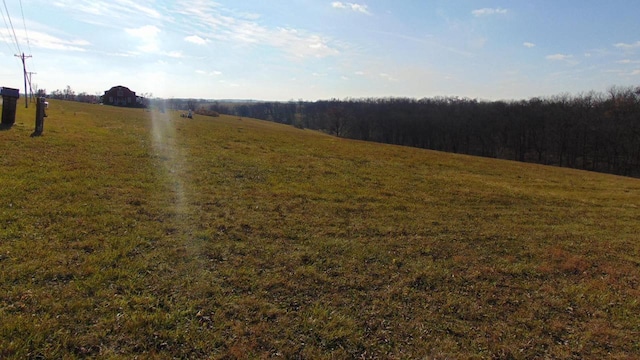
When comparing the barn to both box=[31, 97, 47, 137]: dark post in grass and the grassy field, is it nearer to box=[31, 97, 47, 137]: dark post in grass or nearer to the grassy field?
box=[31, 97, 47, 137]: dark post in grass

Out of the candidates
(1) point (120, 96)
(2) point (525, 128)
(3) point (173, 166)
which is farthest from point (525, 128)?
(1) point (120, 96)

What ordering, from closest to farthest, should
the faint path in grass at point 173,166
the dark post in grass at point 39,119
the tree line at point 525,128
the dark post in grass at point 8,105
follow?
the faint path in grass at point 173,166 < the dark post in grass at point 39,119 < the dark post in grass at point 8,105 < the tree line at point 525,128

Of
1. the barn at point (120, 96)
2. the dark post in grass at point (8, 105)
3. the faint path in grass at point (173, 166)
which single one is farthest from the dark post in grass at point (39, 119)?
the barn at point (120, 96)

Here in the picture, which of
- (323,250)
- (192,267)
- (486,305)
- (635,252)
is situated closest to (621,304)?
(486,305)

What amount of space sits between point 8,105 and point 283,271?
15053 millimetres

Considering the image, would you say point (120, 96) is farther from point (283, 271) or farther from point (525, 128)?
point (283, 271)

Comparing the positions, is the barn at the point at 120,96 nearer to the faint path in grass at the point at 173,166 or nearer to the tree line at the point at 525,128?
the tree line at the point at 525,128

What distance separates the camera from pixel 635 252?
829cm

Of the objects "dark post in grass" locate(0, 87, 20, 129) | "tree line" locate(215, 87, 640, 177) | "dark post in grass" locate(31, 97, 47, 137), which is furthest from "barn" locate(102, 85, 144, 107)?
"dark post in grass" locate(31, 97, 47, 137)

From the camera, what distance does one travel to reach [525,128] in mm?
68188

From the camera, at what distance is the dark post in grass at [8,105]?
1382 centimetres

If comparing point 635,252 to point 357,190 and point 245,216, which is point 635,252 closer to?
point 357,190

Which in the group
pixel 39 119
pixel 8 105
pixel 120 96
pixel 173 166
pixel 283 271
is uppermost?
pixel 120 96

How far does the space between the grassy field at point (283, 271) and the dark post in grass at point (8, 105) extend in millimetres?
4247
